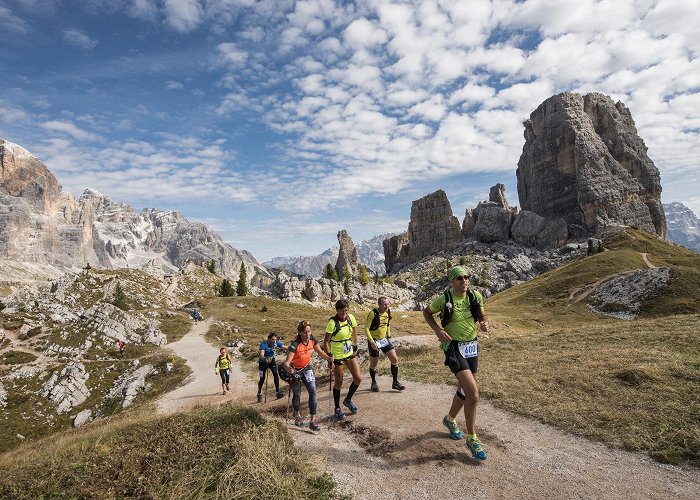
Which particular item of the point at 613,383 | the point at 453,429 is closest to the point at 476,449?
the point at 453,429

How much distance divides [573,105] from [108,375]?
7982 inches

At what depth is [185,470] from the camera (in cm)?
805

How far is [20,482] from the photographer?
826 centimetres

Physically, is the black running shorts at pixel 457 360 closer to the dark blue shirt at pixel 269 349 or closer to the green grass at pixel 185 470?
the green grass at pixel 185 470

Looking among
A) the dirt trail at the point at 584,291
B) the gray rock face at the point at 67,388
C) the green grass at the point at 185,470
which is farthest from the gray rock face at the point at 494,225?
the green grass at the point at 185,470

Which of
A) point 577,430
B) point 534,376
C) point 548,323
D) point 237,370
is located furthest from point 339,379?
point 548,323

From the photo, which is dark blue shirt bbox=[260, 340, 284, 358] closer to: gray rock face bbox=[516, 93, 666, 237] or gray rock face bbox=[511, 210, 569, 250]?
gray rock face bbox=[511, 210, 569, 250]

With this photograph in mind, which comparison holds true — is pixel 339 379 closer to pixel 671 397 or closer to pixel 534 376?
pixel 534 376

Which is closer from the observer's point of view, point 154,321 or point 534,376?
point 534,376

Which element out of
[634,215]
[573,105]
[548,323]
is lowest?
[548,323]

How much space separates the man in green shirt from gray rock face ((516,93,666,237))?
17064cm

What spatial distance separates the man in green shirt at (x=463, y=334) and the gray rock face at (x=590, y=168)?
171 metres

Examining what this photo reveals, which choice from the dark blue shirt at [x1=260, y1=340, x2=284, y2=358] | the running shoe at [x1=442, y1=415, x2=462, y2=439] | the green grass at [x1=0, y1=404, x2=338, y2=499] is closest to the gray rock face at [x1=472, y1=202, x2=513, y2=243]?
the dark blue shirt at [x1=260, y1=340, x2=284, y2=358]

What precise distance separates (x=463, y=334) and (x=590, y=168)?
185580mm
